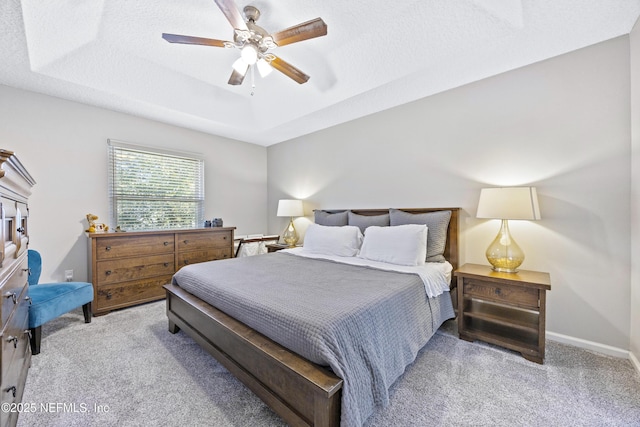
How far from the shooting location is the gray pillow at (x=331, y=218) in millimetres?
3615

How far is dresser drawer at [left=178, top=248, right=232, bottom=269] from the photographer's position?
3551 mm

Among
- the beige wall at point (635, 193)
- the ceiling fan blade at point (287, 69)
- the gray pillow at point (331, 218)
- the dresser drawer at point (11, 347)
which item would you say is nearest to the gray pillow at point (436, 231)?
the gray pillow at point (331, 218)

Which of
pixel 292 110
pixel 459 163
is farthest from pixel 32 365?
pixel 459 163

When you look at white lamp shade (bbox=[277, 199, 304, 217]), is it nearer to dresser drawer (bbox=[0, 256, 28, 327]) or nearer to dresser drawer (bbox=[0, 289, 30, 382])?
dresser drawer (bbox=[0, 256, 28, 327])

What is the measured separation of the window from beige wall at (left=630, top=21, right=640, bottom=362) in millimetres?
4835

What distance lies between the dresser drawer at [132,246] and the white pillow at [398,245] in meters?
2.53

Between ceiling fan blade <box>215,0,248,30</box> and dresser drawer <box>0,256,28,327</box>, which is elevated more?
ceiling fan blade <box>215,0,248,30</box>

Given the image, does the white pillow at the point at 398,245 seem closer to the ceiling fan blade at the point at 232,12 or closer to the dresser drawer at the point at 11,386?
the ceiling fan blade at the point at 232,12

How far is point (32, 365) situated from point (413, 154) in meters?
4.00

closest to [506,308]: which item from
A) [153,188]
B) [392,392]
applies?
[392,392]

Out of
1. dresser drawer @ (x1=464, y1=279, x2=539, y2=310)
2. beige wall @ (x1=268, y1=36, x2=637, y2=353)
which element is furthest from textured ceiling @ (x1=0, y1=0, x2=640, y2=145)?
dresser drawer @ (x1=464, y1=279, x2=539, y2=310)

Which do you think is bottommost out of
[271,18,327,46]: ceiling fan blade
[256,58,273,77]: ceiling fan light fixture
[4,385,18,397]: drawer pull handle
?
[4,385,18,397]: drawer pull handle

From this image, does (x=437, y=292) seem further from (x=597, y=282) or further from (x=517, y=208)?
(x=597, y=282)

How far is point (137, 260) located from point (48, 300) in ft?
3.13
